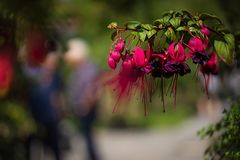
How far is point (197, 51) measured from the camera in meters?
3.03

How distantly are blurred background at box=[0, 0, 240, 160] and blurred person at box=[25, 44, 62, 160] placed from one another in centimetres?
1

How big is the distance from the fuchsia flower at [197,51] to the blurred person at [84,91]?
6705 millimetres

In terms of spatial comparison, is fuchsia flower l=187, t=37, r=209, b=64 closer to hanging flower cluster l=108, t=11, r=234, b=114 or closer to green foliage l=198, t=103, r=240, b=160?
hanging flower cluster l=108, t=11, r=234, b=114

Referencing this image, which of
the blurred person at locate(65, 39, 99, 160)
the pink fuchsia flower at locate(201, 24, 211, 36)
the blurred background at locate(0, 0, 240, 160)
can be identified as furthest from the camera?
the blurred person at locate(65, 39, 99, 160)

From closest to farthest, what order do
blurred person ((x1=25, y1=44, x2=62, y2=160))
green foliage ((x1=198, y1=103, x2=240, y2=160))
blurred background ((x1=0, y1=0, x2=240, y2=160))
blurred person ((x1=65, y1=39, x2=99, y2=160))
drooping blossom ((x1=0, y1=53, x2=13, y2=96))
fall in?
green foliage ((x1=198, y1=103, x2=240, y2=160)) < blurred background ((x1=0, y1=0, x2=240, y2=160)) < drooping blossom ((x1=0, y1=53, x2=13, y2=96)) < blurred person ((x1=25, y1=44, x2=62, y2=160)) < blurred person ((x1=65, y1=39, x2=99, y2=160))

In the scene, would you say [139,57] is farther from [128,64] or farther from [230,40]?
[230,40]

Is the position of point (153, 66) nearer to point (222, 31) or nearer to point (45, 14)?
point (222, 31)

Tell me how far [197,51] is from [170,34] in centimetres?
12

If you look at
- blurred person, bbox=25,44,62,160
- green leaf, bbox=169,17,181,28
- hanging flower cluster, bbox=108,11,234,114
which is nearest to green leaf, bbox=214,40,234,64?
hanging flower cluster, bbox=108,11,234,114

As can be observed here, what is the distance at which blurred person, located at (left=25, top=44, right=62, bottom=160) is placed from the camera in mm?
9289

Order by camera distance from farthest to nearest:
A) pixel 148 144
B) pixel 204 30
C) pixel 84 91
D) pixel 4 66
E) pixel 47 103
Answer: pixel 148 144 < pixel 84 91 < pixel 47 103 < pixel 4 66 < pixel 204 30

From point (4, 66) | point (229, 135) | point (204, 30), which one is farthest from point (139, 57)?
point (4, 66)

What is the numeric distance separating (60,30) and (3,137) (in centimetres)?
243

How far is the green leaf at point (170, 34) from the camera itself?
3028 millimetres
